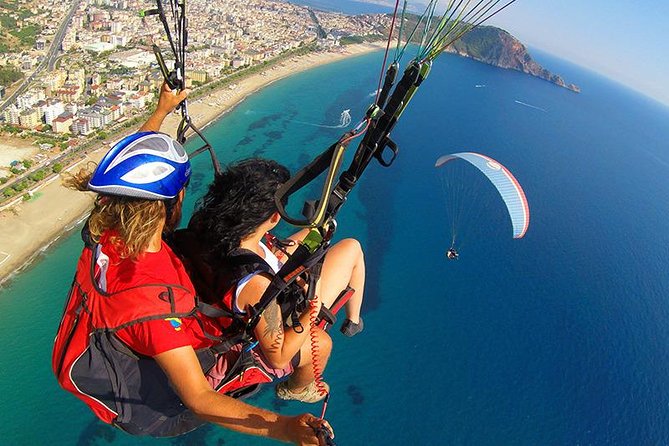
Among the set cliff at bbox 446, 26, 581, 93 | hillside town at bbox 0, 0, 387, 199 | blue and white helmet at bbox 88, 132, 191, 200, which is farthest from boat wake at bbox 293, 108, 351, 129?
cliff at bbox 446, 26, 581, 93

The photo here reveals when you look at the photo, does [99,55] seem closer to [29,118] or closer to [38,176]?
[29,118]

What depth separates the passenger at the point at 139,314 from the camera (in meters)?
1.08

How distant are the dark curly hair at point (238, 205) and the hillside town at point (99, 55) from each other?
26.4 ft

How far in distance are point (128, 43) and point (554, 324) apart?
4222 cm

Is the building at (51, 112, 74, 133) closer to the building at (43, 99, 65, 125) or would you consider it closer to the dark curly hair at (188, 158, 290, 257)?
the building at (43, 99, 65, 125)

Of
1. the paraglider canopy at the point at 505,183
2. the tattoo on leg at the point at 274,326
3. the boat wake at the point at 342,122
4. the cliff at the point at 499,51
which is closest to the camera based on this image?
the tattoo on leg at the point at 274,326

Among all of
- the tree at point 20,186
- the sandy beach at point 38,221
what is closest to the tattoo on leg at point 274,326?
the sandy beach at point 38,221

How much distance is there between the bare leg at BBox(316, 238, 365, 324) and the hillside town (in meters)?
7.86

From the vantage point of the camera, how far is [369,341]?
1309 centimetres

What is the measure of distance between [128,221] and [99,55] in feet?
138

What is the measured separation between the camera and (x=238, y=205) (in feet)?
4.68

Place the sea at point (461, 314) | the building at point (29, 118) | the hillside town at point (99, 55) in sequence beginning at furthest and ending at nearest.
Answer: the hillside town at point (99, 55) < the building at point (29, 118) < the sea at point (461, 314)

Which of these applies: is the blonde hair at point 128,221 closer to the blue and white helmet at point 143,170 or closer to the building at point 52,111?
→ the blue and white helmet at point 143,170

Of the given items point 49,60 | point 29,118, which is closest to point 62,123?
point 29,118
